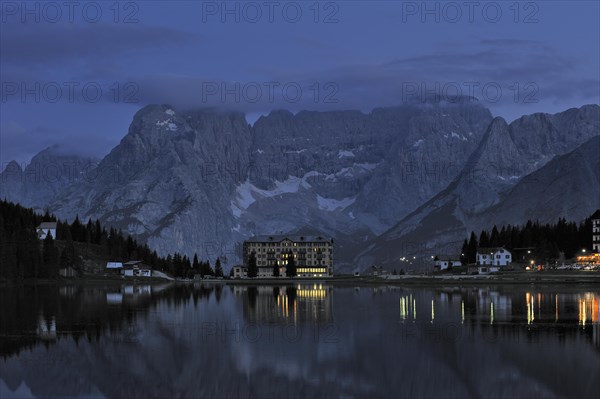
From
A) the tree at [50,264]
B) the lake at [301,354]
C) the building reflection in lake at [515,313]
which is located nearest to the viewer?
the lake at [301,354]

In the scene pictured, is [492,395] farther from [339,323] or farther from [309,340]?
[339,323]

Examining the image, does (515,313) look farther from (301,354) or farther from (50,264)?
(50,264)

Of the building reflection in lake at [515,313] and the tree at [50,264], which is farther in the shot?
the tree at [50,264]

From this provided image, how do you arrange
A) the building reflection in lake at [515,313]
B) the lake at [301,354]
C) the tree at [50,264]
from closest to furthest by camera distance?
the lake at [301,354] < the building reflection in lake at [515,313] < the tree at [50,264]

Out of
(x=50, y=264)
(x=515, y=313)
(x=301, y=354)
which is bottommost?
(x=515, y=313)

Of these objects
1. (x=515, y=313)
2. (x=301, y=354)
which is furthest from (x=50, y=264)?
(x=301, y=354)

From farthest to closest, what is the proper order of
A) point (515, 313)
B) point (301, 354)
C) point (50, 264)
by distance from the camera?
1. point (50, 264)
2. point (515, 313)
3. point (301, 354)

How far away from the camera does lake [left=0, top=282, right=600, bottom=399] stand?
157ft

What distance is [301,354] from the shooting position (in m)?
59.1

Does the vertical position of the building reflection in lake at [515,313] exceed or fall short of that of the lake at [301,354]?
it falls short

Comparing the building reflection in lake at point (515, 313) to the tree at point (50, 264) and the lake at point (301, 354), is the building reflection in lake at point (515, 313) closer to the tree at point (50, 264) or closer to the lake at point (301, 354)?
the lake at point (301, 354)

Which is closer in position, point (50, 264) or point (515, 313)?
point (515, 313)

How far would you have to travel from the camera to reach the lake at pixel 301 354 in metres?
47.8

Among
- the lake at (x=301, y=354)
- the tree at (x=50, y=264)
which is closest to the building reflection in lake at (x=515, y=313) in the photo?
the lake at (x=301, y=354)
